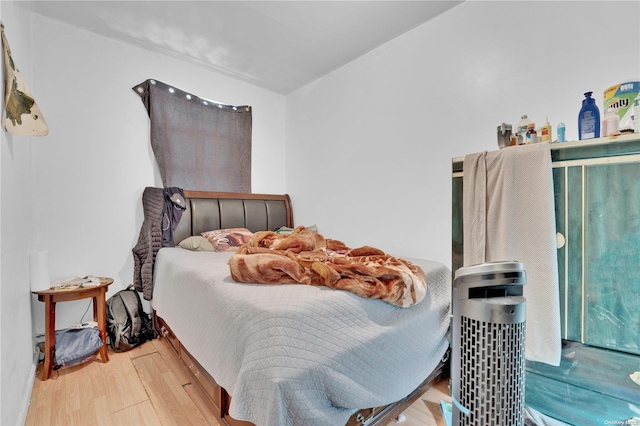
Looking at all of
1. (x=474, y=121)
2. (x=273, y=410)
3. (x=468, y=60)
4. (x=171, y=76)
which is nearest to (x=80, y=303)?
(x=171, y=76)

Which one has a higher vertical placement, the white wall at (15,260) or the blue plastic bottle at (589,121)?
the blue plastic bottle at (589,121)

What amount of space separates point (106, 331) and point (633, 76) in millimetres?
3739

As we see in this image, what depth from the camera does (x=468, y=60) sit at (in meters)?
2.08

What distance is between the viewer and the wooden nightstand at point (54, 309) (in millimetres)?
1878

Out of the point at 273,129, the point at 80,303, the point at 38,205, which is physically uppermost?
the point at 273,129

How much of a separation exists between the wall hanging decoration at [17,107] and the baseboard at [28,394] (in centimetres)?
139

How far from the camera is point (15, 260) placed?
4.89 feet

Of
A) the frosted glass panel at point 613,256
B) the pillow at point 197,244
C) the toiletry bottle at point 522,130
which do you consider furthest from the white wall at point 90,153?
the frosted glass panel at point 613,256

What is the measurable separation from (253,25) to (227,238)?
1794 millimetres

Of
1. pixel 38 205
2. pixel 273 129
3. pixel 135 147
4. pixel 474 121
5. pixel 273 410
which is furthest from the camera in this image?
pixel 273 129

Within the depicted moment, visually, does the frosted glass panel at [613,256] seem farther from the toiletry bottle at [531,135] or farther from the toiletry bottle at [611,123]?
the toiletry bottle at [531,135]

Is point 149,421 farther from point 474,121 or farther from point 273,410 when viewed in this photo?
point 474,121

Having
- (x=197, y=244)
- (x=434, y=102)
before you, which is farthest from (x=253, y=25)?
(x=197, y=244)

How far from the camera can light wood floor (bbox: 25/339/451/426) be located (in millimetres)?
1505
